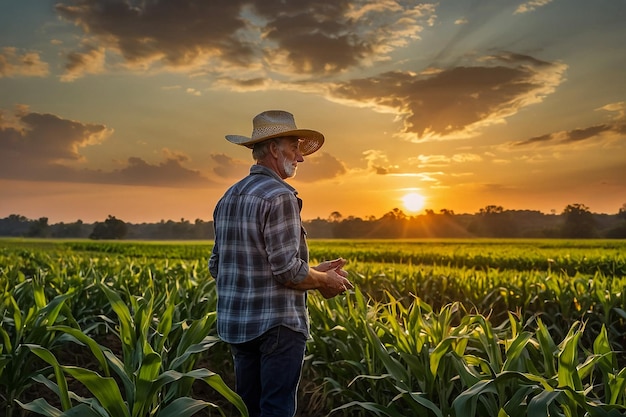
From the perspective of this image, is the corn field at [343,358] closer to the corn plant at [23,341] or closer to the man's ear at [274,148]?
the corn plant at [23,341]

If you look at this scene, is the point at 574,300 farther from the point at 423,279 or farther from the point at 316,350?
the point at 316,350

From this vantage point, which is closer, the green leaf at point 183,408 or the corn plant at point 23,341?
the green leaf at point 183,408

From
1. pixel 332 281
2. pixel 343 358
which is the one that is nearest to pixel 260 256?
pixel 332 281

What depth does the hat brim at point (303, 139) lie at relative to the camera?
376 centimetres

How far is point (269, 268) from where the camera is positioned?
12.1 feet

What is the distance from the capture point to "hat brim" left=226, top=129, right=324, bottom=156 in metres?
3.76

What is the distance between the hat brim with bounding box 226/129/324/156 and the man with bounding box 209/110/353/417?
0.01 m

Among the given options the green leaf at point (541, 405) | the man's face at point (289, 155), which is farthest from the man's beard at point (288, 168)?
the green leaf at point (541, 405)

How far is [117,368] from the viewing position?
12.7 ft

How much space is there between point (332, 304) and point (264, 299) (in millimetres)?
3278

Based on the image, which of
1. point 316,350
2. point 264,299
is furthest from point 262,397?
point 316,350

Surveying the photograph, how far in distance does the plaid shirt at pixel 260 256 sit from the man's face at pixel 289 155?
92mm

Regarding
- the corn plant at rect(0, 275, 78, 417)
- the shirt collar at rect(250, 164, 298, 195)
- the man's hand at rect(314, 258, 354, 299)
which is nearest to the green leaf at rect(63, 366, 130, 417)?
the man's hand at rect(314, 258, 354, 299)

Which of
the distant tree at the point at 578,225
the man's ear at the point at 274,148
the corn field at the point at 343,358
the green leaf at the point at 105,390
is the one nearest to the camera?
the green leaf at the point at 105,390
